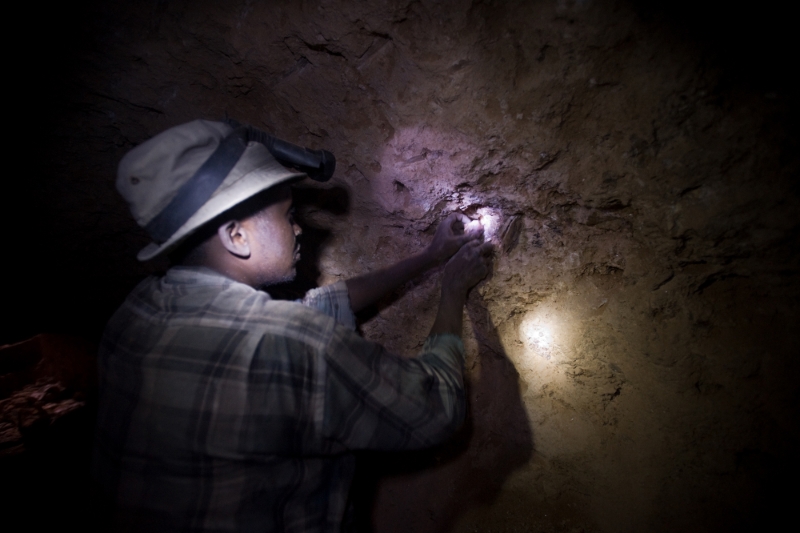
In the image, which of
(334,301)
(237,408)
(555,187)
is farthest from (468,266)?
(237,408)

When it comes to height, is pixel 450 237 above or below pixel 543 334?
above

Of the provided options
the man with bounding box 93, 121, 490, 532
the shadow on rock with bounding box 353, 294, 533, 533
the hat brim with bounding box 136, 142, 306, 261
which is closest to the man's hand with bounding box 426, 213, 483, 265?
the shadow on rock with bounding box 353, 294, 533, 533

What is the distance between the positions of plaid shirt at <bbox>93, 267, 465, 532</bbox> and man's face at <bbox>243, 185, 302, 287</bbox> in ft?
0.69

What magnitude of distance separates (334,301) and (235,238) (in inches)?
31.6

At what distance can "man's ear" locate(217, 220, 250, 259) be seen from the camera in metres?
1.47

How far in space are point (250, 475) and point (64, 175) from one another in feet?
9.42

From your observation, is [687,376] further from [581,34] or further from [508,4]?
[508,4]

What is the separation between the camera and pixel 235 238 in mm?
1506

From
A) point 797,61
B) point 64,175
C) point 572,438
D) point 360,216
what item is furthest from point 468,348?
point 64,175

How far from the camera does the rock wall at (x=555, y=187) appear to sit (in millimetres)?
1396

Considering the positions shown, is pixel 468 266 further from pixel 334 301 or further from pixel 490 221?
pixel 334 301

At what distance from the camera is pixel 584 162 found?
5.52ft

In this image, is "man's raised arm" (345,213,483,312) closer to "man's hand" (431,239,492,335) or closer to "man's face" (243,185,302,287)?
"man's hand" (431,239,492,335)

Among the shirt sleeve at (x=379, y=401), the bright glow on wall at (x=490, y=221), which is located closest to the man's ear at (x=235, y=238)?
the shirt sleeve at (x=379, y=401)
